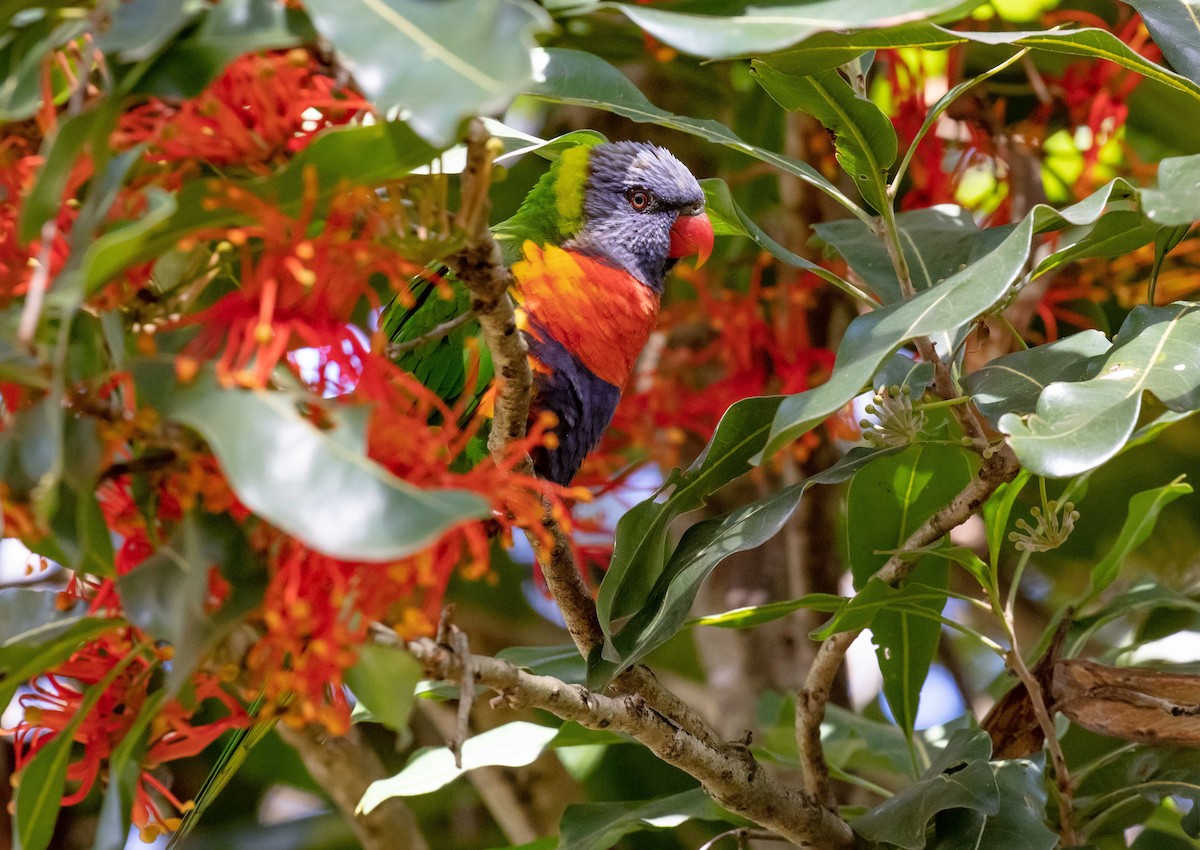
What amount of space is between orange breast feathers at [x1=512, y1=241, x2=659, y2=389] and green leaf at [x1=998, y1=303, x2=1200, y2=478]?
846 mm

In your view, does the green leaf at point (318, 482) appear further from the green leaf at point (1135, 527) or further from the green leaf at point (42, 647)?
the green leaf at point (1135, 527)

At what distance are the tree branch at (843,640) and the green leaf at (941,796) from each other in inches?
4.0

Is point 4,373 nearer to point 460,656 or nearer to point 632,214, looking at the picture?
point 460,656

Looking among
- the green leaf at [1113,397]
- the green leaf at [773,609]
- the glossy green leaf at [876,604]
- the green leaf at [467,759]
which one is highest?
the green leaf at [1113,397]

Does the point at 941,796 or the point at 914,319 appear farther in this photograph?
the point at 941,796

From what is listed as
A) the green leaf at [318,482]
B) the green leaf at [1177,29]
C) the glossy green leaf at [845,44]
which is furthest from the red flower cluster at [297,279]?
the green leaf at [1177,29]

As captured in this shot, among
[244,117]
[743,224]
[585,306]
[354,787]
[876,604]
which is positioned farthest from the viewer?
[354,787]

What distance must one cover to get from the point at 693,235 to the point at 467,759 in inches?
43.0

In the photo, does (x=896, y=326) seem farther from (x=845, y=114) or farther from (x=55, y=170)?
(x=55, y=170)

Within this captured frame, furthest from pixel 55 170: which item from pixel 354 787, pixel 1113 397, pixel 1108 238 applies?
pixel 354 787

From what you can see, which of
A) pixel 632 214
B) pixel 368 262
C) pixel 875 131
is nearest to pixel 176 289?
Result: pixel 368 262

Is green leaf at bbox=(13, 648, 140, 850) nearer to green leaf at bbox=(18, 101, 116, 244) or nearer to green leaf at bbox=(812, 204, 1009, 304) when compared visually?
green leaf at bbox=(18, 101, 116, 244)

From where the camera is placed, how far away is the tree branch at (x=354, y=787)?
2.19 m

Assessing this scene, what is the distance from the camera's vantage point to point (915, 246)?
178 cm
